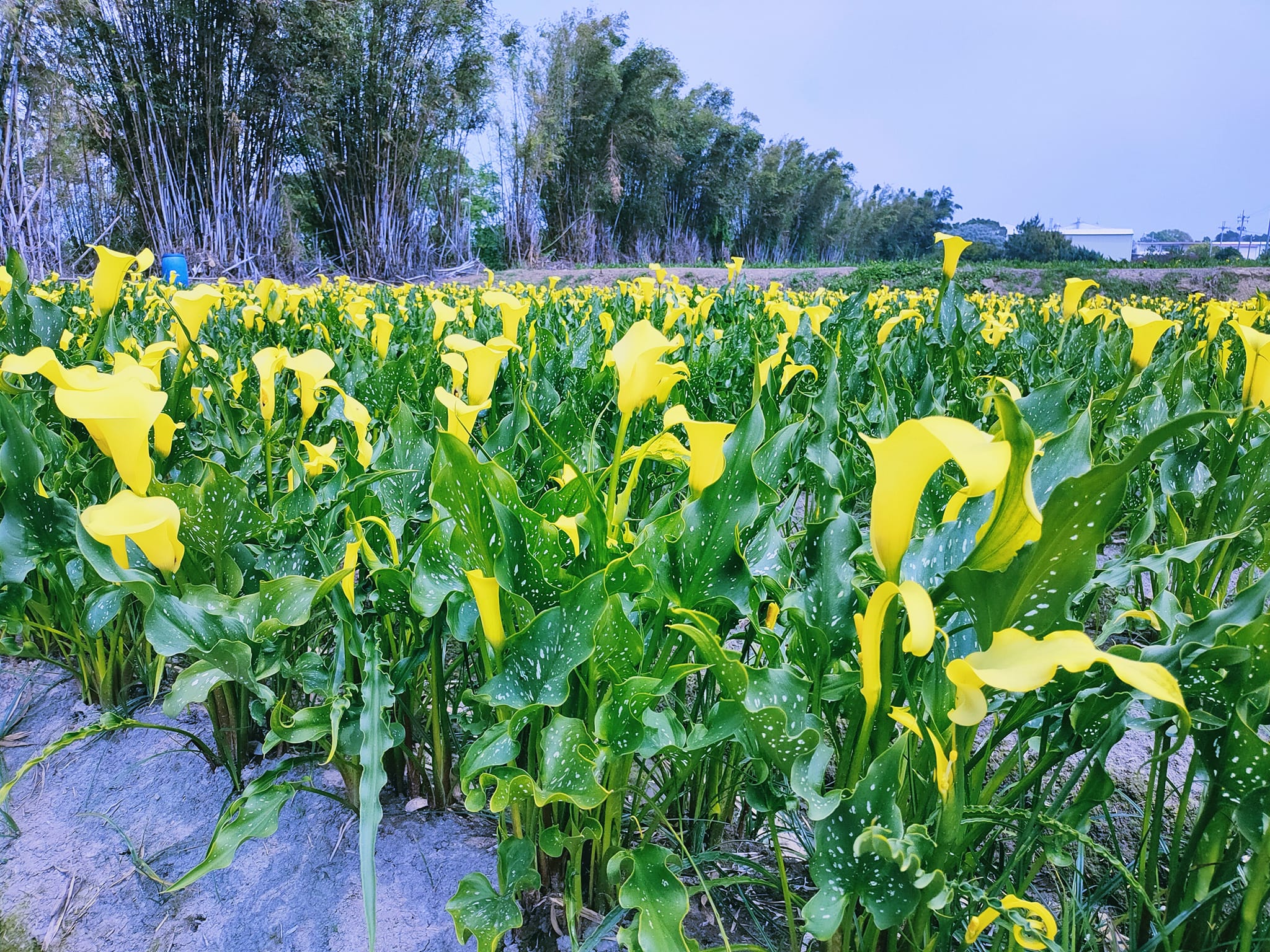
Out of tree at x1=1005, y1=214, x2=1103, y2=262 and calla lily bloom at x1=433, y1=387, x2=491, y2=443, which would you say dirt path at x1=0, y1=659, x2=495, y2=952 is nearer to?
calla lily bloom at x1=433, y1=387, x2=491, y2=443

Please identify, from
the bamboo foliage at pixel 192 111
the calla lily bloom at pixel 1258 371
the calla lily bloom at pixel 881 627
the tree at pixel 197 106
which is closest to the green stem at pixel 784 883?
the calla lily bloom at pixel 881 627

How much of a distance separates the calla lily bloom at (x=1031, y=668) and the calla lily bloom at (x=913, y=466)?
0.10 m

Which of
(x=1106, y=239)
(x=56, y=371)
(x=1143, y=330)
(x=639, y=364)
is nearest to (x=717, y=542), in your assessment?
(x=639, y=364)

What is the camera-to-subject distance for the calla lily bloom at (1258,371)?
3.24 ft

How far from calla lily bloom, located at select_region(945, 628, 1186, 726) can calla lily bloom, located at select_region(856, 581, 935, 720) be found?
3 cm

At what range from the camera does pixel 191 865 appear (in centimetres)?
103

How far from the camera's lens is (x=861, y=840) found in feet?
1.85

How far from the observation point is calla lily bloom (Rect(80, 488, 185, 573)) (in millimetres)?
645

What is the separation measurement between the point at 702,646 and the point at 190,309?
131cm

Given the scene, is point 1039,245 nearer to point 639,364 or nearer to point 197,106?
point 197,106

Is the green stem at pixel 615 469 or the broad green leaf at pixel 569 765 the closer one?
the broad green leaf at pixel 569 765

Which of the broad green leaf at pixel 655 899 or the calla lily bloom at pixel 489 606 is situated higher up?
the calla lily bloom at pixel 489 606

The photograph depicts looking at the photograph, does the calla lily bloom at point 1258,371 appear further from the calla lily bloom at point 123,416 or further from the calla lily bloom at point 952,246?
the calla lily bloom at point 123,416

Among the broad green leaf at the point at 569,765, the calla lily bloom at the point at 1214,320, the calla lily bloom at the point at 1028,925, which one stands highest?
the calla lily bloom at the point at 1214,320
